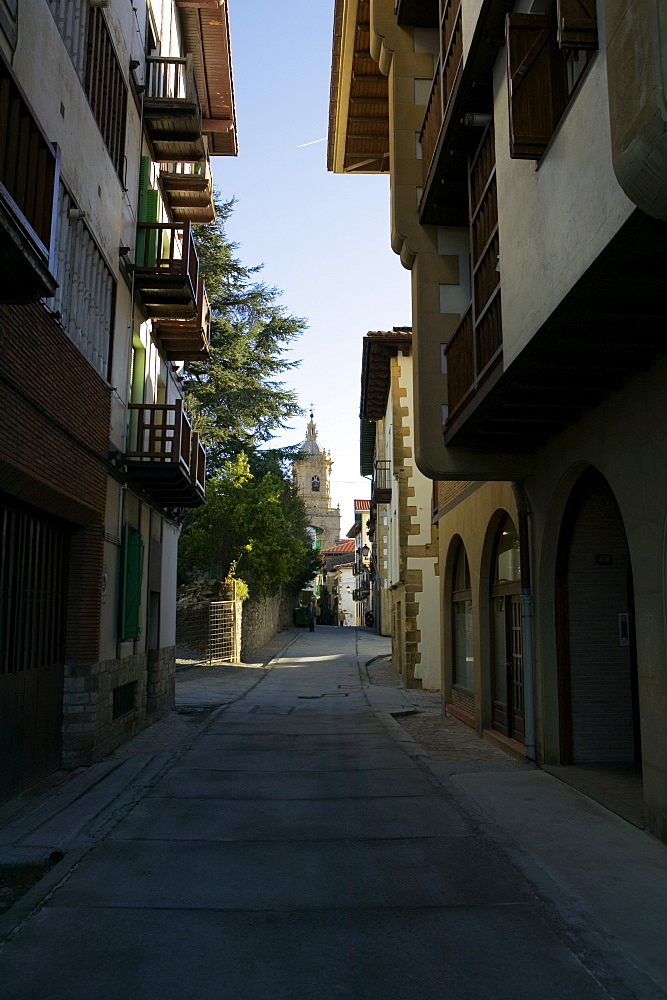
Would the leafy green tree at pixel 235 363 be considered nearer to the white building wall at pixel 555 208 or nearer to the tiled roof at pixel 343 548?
the white building wall at pixel 555 208

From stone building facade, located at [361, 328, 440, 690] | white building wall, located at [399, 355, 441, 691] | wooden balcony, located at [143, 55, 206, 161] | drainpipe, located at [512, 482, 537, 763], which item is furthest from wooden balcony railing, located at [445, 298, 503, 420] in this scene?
white building wall, located at [399, 355, 441, 691]

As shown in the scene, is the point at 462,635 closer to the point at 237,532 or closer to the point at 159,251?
the point at 159,251

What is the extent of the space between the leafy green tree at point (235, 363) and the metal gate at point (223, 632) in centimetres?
585

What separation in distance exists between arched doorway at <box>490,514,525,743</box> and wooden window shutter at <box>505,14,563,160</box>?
244 inches

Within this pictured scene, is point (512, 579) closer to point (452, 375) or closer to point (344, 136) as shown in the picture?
point (452, 375)

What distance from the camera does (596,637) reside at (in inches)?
398

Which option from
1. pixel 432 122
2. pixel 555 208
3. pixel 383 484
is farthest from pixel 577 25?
pixel 383 484

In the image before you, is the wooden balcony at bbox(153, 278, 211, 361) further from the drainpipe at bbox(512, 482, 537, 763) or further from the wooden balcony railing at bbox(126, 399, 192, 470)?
the drainpipe at bbox(512, 482, 537, 763)

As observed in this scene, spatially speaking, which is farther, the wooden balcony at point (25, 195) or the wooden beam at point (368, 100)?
the wooden beam at point (368, 100)

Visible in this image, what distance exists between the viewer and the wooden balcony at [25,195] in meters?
5.37

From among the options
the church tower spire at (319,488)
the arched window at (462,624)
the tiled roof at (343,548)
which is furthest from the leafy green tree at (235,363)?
the church tower spire at (319,488)

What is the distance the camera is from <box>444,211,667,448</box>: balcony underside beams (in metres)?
5.37

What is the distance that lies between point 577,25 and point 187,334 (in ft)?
38.5

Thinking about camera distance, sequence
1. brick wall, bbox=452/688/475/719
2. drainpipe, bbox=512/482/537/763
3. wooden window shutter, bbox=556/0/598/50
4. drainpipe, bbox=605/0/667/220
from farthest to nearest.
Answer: brick wall, bbox=452/688/475/719, drainpipe, bbox=512/482/537/763, wooden window shutter, bbox=556/0/598/50, drainpipe, bbox=605/0/667/220
